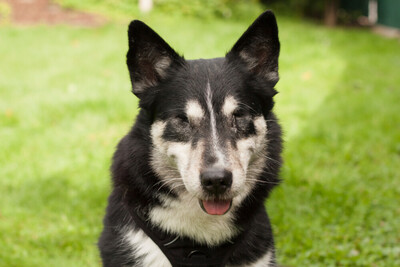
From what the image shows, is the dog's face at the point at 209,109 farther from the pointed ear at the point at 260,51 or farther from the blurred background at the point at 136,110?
the blurred background at the point at 136,110

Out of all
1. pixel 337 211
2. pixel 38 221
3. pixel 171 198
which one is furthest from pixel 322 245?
pixel 38 221

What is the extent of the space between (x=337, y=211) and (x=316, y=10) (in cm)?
1477

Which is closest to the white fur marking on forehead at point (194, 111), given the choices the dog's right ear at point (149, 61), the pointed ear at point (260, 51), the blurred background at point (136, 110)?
the dog's right ear at point (149, 61)

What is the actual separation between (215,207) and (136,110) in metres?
4.45

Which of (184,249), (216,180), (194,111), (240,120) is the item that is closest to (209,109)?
(194,111)

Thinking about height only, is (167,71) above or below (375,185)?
above

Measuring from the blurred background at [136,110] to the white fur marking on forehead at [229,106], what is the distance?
5.66ft

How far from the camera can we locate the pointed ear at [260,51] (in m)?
2.64

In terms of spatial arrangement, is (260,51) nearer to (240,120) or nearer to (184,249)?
(240,120)

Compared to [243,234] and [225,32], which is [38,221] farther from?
[225,32]

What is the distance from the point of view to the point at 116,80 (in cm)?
788

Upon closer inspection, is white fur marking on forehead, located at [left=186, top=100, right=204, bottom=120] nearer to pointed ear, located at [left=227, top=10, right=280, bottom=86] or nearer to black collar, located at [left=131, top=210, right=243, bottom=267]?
pointed ear, located at [left=227, top=10, right=280, bottom=86]

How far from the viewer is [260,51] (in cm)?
273

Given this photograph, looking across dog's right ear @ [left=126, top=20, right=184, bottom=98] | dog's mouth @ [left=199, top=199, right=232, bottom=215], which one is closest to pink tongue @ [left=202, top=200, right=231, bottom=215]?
dog's mouth @ [left=199, top=199, right=232, bottom=215]
